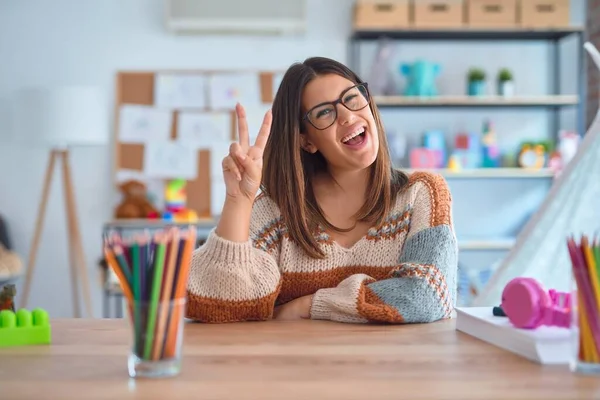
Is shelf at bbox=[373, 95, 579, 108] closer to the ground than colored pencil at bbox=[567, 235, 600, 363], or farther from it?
farther from it

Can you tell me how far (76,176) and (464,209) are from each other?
86.1 inches

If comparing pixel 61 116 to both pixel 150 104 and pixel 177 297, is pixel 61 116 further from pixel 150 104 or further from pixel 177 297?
pixel 177 297

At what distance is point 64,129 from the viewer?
4.25m

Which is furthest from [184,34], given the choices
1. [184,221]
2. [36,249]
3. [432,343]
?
[432,343]

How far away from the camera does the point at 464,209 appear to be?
15.7ft

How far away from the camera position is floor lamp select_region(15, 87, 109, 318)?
14.0 ft

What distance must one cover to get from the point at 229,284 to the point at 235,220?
0.12m

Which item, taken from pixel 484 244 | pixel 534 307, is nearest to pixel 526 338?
pixel 534 307

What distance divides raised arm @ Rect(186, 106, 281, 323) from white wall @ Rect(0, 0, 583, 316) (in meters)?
3.23

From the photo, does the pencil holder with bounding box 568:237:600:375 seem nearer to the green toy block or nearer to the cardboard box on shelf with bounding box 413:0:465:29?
the green toy block

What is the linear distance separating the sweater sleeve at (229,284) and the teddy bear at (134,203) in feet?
9.89

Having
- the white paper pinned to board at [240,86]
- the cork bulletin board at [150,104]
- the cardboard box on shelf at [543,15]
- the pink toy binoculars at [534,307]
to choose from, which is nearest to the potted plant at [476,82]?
the cardboard box on shelf at [543,15]

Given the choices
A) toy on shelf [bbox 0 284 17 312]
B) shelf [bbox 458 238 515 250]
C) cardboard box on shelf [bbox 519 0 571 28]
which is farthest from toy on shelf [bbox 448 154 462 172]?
toy on shelf [bbox 0 284 17 312]

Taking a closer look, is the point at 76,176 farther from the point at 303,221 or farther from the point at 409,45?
the point at 303,221
